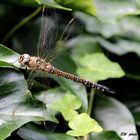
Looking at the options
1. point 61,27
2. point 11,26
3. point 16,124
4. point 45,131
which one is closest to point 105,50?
point 61,27

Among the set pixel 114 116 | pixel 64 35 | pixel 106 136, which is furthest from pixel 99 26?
pixel 106 136

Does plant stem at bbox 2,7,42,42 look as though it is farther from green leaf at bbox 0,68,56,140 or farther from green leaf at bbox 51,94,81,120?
green leaf at bbox 0,68,56,140

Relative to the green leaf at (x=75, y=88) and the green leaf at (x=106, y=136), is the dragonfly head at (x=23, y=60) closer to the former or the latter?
the green leaf at (x=75, y=88)

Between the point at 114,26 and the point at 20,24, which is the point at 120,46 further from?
the point at 20,24

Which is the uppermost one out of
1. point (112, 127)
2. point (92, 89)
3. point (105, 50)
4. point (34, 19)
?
point (34, 19)

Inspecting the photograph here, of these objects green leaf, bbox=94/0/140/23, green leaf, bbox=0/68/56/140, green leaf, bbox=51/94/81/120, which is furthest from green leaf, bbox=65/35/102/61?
green leaf, bbox=0/68/56/140

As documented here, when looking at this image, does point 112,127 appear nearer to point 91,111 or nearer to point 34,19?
point 91,111

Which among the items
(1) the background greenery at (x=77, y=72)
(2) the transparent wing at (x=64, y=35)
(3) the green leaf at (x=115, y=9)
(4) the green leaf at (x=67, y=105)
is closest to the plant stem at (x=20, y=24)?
(1) the background greenery at (x=77, y=72)
